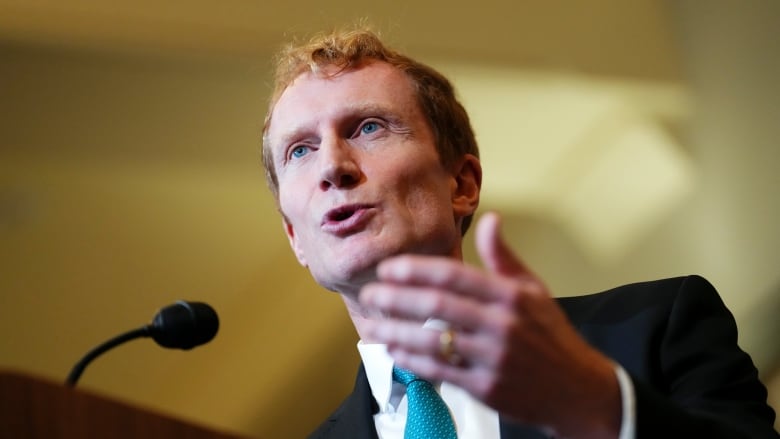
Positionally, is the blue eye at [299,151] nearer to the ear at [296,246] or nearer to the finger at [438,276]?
the ear at [296,246]

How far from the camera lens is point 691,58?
4.60 meters

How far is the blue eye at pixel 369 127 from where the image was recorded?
2076mm

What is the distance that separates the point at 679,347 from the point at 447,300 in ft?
2.64

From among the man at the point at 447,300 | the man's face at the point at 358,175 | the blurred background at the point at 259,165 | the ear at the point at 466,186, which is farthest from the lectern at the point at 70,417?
the blurred background at the point at 259,165

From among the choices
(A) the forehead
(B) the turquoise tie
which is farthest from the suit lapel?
(A) the forehead

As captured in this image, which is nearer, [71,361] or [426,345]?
[426,345]

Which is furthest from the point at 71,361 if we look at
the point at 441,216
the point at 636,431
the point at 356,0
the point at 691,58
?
the point at 636,431

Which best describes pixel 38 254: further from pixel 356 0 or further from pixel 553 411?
pixel 553 411

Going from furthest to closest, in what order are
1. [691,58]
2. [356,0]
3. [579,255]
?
[579,255] < [691,58] < [356,0]

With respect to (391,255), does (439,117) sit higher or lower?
higher

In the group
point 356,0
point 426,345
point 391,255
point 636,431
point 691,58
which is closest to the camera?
point 426,345

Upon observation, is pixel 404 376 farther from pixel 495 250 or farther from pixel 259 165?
pixel 259 165

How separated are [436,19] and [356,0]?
0.35m

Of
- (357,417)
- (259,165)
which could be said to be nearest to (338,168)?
(357,417)
